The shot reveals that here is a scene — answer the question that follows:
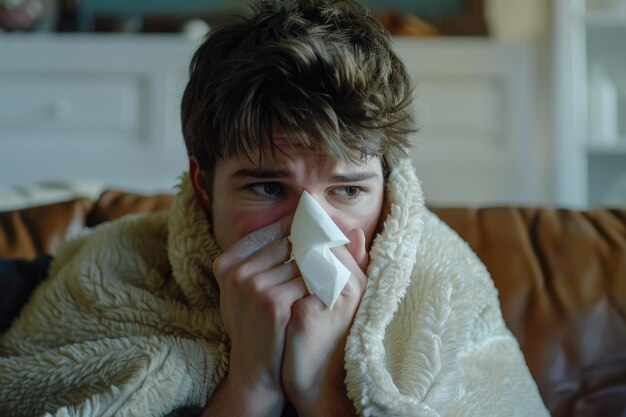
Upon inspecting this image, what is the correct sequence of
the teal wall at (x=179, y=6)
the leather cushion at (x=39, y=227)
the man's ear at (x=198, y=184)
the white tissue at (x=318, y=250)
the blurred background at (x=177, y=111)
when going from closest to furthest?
the white tissue at (x=318, y=250), the man's ear at (x=198, y=184), the leather cushion at (x=39, y=227), the blurred background at (x=177, y=111), the teal wall at (x=179, y=6)

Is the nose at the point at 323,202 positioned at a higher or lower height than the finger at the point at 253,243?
higher

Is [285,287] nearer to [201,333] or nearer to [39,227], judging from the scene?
[201,333]

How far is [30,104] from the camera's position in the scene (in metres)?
2.41

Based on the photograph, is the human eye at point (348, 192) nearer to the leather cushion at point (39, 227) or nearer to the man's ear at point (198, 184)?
the man's ear at point (198, 184)

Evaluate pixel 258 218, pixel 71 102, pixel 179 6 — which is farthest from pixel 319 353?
pixel 179 6

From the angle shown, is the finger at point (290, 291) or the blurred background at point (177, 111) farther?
the blurred background at point (177, 111)

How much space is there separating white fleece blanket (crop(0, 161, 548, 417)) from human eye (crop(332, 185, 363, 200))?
0.06 metres

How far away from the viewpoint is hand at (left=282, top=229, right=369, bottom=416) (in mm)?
867

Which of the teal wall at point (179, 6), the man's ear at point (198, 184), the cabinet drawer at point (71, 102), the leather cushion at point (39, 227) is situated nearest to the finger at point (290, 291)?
the man's ear at point (198, 184)

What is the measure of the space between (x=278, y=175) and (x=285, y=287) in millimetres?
141

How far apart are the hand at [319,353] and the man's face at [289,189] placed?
2.8 inches

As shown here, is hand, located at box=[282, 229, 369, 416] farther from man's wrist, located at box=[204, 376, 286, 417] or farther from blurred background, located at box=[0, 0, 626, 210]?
blurred background, located at box=[0, 0, 626, 210]

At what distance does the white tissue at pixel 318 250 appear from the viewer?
0.83m

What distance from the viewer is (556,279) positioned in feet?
3.96
